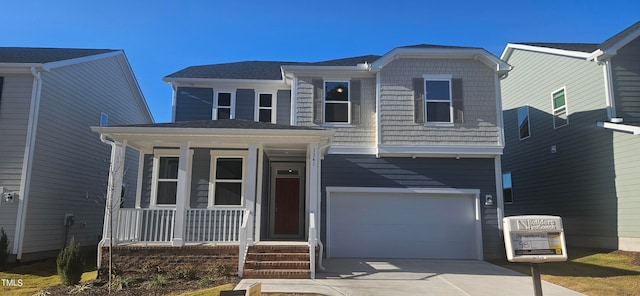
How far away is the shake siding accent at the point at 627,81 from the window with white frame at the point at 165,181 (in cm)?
1207

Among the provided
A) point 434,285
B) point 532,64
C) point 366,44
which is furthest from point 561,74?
point 434,285

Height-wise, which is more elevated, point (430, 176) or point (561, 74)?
point (561, 74)

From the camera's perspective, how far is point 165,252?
832 centimetres

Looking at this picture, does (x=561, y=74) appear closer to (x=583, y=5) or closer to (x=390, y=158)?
(x=583, y=5)

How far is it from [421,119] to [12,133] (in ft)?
35.5

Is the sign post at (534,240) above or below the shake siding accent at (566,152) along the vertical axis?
below

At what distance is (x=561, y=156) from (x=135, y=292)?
507 inches

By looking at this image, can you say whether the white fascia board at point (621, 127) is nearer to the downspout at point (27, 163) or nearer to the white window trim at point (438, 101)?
the white window trim at point (438, 101)

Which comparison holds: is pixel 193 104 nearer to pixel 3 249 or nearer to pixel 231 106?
pixel 231 106

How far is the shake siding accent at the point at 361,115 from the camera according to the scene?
11.7 meters

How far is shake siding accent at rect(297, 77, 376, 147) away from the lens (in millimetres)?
11719

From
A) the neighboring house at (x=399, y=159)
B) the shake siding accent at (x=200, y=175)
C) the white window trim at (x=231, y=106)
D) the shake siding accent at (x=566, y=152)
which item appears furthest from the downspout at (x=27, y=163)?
the shake siding accent at (x=566, y=152)

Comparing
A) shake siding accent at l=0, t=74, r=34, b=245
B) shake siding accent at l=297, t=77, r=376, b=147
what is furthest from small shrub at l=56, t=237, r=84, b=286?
shake siding accent at l=297, t=77, r=376, b=147

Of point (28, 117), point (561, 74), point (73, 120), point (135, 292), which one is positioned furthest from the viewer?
point (561, 74)
